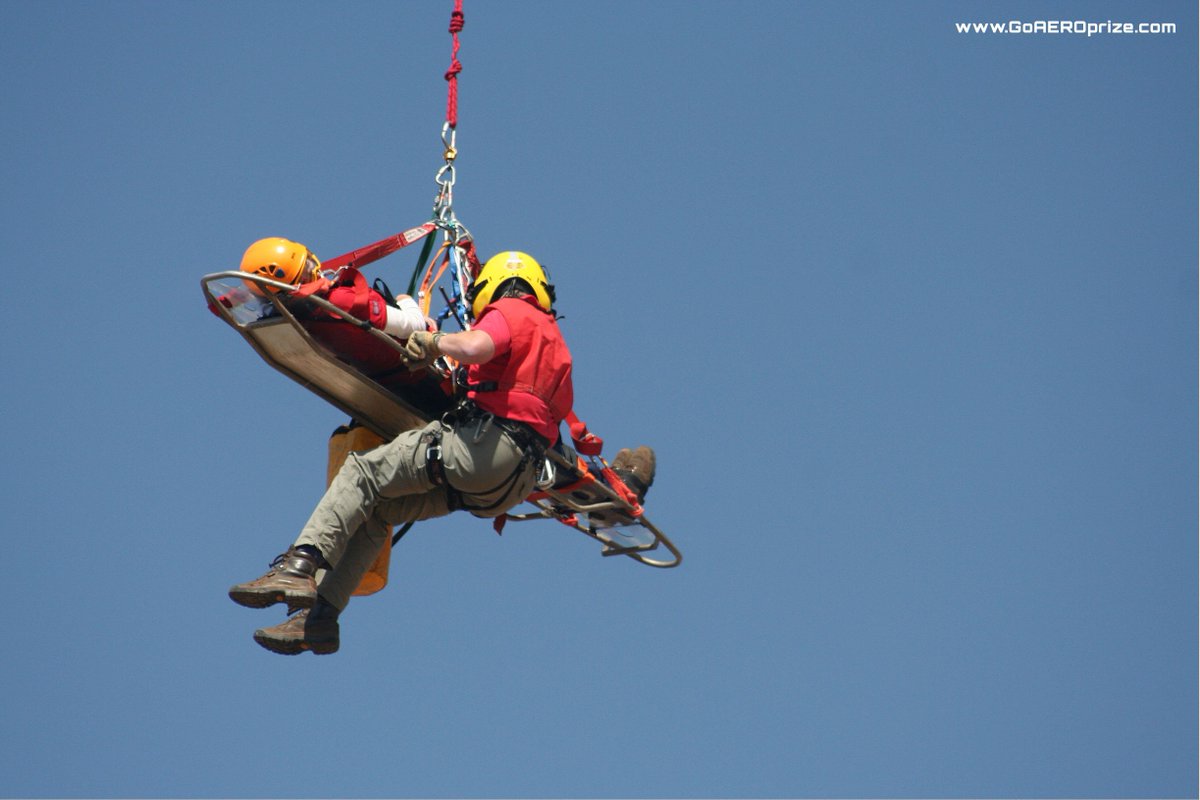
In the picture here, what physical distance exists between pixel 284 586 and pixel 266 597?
0.12 metres

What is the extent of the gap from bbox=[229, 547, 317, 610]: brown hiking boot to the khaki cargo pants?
0.19 m

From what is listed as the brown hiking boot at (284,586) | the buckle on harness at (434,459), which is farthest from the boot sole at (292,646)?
the buckle on harness at (434,459)

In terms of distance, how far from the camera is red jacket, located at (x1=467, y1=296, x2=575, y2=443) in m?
12.3

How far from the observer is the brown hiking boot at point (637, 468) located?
555 inches

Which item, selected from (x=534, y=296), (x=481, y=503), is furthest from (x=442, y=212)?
(x=481, y=503)

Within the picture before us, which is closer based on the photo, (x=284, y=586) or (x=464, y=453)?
(x=284, y=586)

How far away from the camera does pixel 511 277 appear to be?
498 inches

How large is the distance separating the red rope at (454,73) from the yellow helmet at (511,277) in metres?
1.07

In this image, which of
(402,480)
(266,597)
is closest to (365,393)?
(402,480)

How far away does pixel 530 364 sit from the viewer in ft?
40.3

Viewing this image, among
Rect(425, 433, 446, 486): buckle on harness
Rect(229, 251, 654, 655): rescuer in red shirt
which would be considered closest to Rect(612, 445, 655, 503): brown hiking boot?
Rect(229, 251, 654, 655): rescuer in red shirt

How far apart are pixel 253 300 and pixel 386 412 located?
1327mm

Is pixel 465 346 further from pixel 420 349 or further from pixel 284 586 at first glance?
pixel 284 586

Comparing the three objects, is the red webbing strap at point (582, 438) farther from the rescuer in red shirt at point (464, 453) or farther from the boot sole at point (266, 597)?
the boot sole at point (266, 597)
